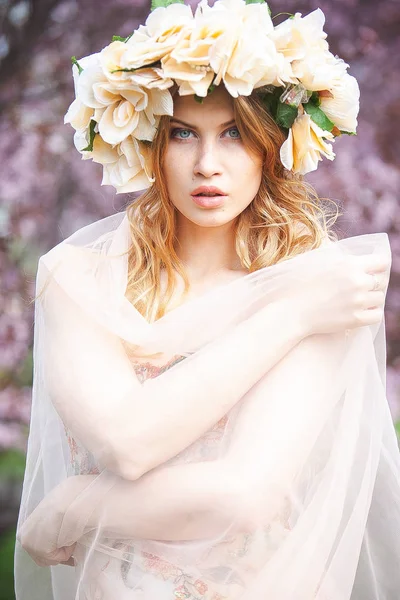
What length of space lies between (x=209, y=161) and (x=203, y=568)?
79 centimetres

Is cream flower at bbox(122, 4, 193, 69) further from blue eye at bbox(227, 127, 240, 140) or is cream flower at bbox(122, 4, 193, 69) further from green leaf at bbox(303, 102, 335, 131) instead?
green leaf at bbox(303, 102, 335, 131)

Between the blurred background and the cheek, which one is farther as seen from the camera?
the blurred background

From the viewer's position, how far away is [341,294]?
1599mm

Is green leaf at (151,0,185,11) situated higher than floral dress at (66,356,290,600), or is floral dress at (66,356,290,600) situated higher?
green leaf at (151,0,185,11)

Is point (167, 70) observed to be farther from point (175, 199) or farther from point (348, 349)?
point (348, 349)

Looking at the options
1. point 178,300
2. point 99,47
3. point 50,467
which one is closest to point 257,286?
point 178,300

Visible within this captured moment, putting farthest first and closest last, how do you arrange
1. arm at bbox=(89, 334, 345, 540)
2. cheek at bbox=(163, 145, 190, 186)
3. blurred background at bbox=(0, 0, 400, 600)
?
blurred background at bbox=(0, 0, 400, 600), cheek at bbox=(163, 145, 190, 186), arm at bbox=(89, 334, 345, 540)

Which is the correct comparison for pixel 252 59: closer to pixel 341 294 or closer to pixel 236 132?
pixel 236 132

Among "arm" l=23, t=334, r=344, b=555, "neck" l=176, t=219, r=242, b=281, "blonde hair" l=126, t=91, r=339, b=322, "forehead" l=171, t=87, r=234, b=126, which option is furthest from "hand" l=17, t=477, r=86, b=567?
"forehead" l=171, t=87, r=234, b=126

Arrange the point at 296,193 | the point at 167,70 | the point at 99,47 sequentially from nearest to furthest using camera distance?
the point at 167,70, the point at 296,193, the point at 99,47

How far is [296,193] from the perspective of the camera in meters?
1.88

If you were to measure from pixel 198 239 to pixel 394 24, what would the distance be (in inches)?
93.6

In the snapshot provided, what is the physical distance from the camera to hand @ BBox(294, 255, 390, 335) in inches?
62.6

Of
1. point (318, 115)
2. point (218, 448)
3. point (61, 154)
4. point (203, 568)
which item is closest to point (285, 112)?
point (318, 115)
